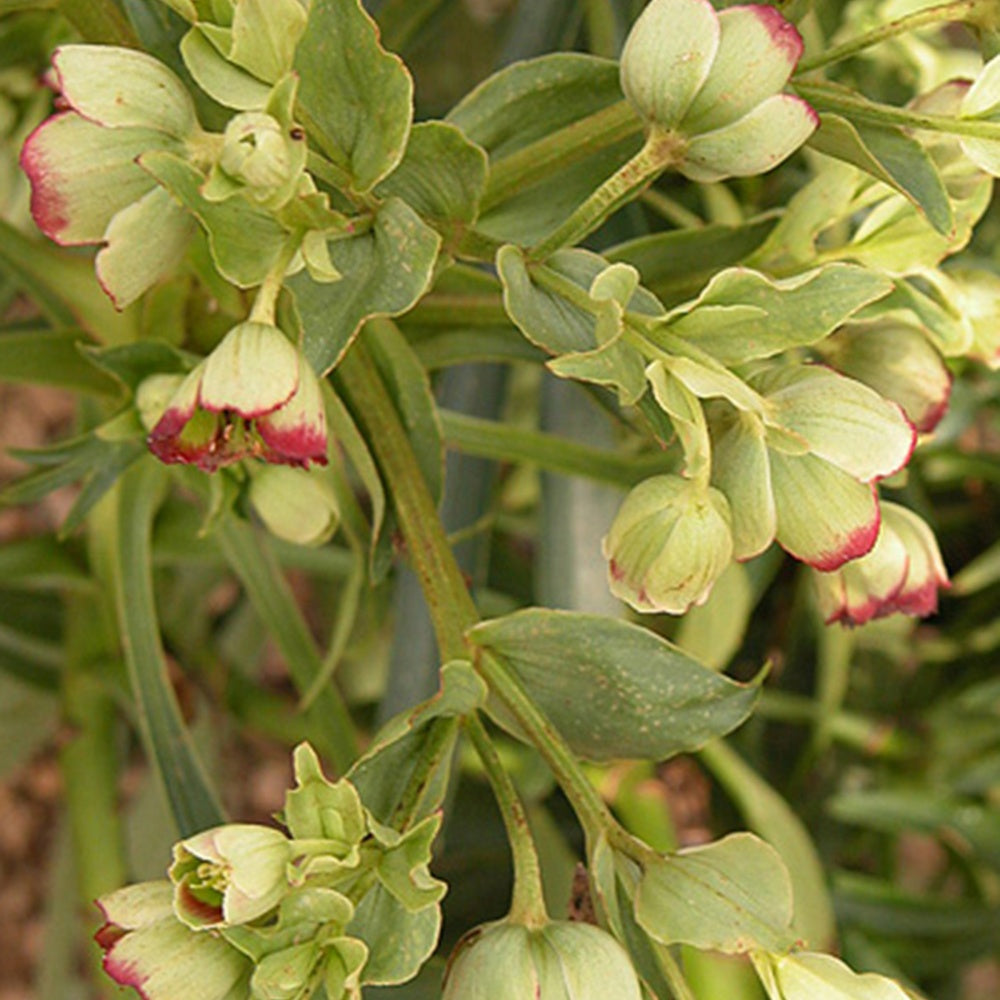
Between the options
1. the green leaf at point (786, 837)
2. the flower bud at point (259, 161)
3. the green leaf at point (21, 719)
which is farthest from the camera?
the green leaf at point (21, 719)

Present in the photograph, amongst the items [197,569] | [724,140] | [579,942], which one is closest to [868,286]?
[724,140]

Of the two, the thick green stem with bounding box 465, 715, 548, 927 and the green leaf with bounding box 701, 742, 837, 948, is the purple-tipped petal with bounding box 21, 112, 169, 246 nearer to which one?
the thick green stem with bounding box 465, 715, 548, 927

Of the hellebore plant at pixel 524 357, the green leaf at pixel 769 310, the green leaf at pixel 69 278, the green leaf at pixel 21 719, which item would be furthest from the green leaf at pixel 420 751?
the green leaf at pixel 21 719

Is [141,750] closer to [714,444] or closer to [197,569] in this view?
[197,569]

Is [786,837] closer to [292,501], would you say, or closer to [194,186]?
[292,501]

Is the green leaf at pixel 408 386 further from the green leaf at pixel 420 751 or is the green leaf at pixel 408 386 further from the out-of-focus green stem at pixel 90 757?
the out-of-focus green stem at pixel 90 757

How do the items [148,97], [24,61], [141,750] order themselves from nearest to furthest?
[148,97]
[24,61]
[141,750]

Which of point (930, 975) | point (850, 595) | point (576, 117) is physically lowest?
point (930, 975)
